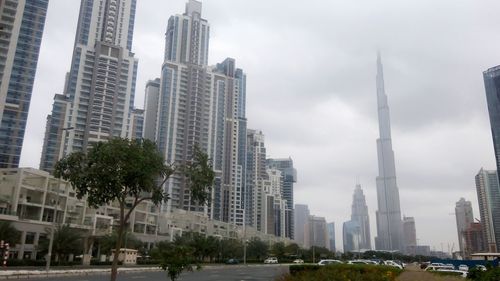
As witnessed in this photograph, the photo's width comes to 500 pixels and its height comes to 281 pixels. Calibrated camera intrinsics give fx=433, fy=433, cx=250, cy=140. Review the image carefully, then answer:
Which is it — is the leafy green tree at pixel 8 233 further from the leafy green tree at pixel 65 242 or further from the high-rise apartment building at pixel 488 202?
the high-rise apartment building at pixel 488 202

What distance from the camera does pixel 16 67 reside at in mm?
111875

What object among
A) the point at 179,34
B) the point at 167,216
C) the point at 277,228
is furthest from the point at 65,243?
the point at 277,228

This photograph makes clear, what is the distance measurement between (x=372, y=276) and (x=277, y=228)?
185 meters

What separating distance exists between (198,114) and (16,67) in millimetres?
54826

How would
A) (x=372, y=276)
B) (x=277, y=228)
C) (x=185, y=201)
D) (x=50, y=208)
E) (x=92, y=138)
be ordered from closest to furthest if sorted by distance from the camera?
(x=372, y=276) → (x=50, y=208) → (x=92, y=138) → (x=185, y=201) → (x=277, y=228)

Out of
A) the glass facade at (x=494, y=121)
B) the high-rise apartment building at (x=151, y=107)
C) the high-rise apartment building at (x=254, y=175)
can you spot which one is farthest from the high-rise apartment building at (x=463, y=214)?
the high-rise apartment building at (x=151, y=107)

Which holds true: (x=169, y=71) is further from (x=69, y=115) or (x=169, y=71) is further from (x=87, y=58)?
(x=69, y=115)

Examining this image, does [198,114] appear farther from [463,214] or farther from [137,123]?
[463,214]

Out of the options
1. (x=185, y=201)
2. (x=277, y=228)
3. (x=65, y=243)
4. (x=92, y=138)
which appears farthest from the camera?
(x=277, y=228)

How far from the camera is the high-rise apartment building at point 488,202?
13938 cm

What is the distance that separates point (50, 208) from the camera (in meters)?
66.9

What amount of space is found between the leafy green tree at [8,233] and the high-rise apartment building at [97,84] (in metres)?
61.7

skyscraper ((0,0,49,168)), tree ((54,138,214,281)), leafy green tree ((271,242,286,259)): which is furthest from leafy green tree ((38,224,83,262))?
leafy green tree ((271,242,286,259))

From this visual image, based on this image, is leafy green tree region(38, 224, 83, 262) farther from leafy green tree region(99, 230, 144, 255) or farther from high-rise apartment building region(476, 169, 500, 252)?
high-rise apartment building region(476, 169, 500, 252)
